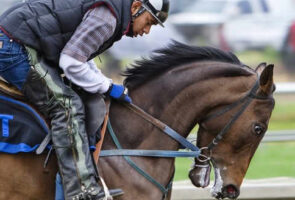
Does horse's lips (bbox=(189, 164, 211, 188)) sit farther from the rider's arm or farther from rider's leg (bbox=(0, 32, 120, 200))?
the rider's arm

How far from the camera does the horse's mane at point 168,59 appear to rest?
552 cm

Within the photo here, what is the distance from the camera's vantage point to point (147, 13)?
17.4ft

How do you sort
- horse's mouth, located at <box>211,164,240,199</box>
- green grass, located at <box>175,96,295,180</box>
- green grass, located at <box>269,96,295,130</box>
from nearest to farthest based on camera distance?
1. horse's mouth, located at <box>211,164,240,199</box>
2. green grass, located at <box>175,96,295,180</box>
3. green grass, located at <box>269,96,295,130</box>

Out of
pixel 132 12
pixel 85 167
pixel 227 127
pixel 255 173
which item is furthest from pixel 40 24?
pixel 255 173

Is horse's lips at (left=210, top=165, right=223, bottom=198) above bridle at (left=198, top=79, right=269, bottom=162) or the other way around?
the other way around

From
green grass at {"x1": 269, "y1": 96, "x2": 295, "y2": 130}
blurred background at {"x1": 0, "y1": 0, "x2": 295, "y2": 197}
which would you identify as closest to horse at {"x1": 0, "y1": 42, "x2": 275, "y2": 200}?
green grass at {"x1": 269, "y1": 96, "x2": 295, "y2": 130}

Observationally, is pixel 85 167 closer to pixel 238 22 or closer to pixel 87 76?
pixel 87 76

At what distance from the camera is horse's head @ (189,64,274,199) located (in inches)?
213

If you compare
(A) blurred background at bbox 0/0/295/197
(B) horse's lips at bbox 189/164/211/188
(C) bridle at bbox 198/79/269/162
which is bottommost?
(A) blurred background at bbox 0/0/295/197

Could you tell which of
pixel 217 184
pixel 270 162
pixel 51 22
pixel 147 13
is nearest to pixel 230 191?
pixel 217 184

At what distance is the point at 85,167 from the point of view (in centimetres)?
498

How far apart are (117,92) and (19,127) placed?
2.22 feet

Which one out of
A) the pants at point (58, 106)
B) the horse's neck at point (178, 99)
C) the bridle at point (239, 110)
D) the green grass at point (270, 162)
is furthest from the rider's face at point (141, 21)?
the green grass at point (270, 162)

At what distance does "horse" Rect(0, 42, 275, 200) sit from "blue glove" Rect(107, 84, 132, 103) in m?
0.11
